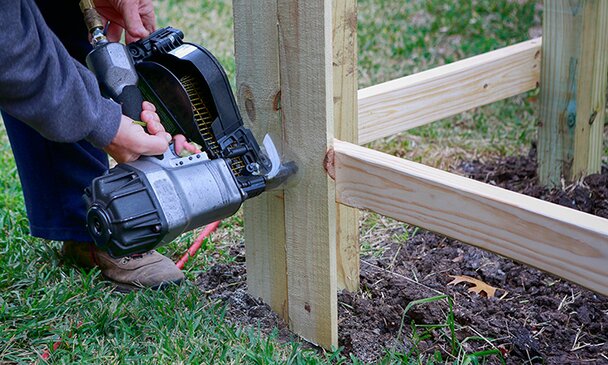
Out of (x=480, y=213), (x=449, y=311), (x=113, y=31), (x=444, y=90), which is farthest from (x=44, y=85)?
(x=444, y=90)

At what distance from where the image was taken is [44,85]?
1.48 m

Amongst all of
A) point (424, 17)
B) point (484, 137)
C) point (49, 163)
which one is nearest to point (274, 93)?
point (49, 163)

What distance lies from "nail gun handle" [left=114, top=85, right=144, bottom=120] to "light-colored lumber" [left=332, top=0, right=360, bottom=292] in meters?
0.48

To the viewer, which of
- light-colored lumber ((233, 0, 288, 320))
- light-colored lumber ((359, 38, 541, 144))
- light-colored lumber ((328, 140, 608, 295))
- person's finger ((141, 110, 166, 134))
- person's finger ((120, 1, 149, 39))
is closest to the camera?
light-colored lumber ((328, 140, 608, 295))

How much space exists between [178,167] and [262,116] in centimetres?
31

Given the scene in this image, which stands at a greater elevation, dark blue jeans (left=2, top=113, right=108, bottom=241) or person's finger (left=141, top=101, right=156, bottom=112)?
person's finger (left=141, top=101, right=156, bottom=112)

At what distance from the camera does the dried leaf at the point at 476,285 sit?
216 centimetres

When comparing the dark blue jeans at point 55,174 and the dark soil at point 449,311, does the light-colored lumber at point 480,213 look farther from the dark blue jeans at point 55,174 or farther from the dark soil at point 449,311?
the dark blue jeans at point 55,174

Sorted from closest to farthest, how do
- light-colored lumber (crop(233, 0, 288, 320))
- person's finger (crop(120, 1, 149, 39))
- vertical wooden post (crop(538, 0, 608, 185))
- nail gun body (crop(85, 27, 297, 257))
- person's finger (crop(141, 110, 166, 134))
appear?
nail gun body (crop(85, 27, 297, 257)) → person's finger (crop(141, 110, 166, 134)) → light-colored lumber (crop(233, 0, 288, 320)) → person's finger (crop(120, 1, 149, 39)) → vertical wooden post (crop(538, 0, 608, 185))

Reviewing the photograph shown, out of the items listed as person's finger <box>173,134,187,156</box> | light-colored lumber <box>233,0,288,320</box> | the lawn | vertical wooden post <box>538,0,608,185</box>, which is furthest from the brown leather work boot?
vertical wooden post <box>538,0,608,185</box>

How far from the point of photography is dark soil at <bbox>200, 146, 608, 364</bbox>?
192 centimetres

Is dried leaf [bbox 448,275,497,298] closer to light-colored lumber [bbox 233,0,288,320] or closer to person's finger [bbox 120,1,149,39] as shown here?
light-colored lumber [bbox 233,0,288,320]

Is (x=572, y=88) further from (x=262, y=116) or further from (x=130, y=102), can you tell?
(x=130, y=102)

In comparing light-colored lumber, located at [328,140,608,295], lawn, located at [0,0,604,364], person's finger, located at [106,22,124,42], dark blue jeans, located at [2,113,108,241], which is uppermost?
person's finger, located at [106,22,124,42]
